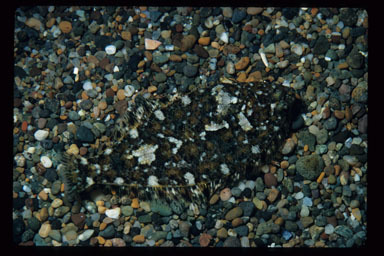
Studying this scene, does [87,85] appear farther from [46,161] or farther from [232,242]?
[232,242]

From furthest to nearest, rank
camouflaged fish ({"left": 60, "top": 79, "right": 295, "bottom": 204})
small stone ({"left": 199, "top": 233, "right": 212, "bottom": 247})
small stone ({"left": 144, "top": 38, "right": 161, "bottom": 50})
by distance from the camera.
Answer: small stone ({"left": 144, "top": 38, "right": 161, "bottom": 50}), small stone ({"left": 199, "top": 233, "right": 212, "bottom": 247}), camouflaged fish ({"left": 60, "top": 79, "right": 295, "bottom": 204})

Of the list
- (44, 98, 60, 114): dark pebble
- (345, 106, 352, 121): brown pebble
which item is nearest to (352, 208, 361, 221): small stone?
(345, 106, 352, 121): brown pebble

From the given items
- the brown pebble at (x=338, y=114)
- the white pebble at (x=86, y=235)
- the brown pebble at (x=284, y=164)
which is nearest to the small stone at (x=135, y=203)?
the white pebble at (x=86, y=235)

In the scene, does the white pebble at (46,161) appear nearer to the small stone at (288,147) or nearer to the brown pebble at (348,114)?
the small stone at (288,147)

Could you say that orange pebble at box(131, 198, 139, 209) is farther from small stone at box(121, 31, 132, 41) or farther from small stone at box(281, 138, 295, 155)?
small stone at box(121, 31, 132, 41)

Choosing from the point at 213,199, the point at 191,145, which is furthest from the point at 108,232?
the point at 191,145
